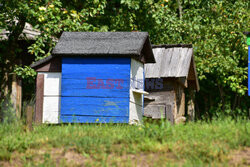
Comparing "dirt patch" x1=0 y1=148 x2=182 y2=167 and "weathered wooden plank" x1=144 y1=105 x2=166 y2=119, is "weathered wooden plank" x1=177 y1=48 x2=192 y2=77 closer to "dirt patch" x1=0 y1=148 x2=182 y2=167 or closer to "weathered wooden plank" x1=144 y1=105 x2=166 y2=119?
"weathered wooden plank" x1=144 y1=105 x2=166 y2=119

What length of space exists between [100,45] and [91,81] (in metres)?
0.94

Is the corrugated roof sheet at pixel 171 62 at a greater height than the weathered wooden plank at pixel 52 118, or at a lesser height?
greater

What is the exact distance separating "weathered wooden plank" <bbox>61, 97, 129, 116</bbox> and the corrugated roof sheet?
10.6ft

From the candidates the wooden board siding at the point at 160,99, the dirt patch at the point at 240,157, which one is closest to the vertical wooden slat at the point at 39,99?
the wooden board siding at the point at 160,99

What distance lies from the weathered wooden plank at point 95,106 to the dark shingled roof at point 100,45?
108 centimetres

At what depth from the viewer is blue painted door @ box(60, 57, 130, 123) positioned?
9.31 m

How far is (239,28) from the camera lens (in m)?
16.4

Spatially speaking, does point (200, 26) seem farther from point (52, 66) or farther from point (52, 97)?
point (52, 97)

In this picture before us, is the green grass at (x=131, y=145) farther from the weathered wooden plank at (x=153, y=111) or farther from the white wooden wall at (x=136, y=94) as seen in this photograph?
the weathered wooden plank at (x=153, y=111)

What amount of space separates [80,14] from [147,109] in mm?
3947

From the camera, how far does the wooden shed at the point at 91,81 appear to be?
934 cm

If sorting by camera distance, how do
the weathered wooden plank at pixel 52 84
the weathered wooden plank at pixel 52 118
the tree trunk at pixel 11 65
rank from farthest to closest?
the tree trunk at pixel 11 65 → the weathered wooden plank at pixel 52 84 → the weathered wooden plank at pixel 52 118

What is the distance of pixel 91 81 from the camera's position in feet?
31.2

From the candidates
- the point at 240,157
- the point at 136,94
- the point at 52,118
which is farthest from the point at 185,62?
the point at 240,157
